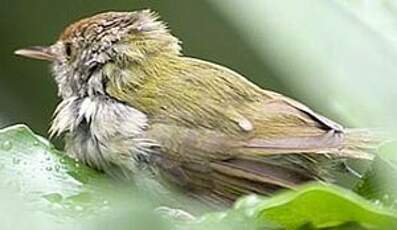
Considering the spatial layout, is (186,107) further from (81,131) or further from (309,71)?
(309,71)

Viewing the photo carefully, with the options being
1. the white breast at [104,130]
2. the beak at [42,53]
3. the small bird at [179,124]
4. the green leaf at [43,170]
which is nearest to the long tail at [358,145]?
the small bird at [179,124]

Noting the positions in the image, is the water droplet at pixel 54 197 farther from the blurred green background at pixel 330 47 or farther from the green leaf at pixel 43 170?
the blurred green background at pixel 330 47

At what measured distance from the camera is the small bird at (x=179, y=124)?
115 centimetres

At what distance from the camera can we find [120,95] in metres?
1.33

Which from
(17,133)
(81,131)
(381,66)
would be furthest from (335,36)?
(81,131)

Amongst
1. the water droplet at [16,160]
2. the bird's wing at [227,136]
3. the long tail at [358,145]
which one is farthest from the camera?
the bird's wing at [227,136]

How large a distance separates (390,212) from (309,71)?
0.20 feet

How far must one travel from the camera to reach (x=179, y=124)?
1.21 m

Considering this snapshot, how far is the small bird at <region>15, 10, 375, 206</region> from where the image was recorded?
3.77ft

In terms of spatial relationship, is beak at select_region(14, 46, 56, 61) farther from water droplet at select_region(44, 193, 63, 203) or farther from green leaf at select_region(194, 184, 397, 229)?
green leaf at select_region(194, 184, 397, 229)

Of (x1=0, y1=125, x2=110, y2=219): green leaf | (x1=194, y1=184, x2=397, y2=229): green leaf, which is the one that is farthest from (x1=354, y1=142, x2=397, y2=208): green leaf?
(x1=0, y1=125, x2=110, y2=219): green leaf

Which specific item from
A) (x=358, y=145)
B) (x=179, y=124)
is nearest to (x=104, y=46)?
(x=179, y=124)

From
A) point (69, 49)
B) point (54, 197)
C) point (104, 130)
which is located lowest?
point (54, 197)

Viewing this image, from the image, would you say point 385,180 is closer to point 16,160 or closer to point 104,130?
point 16,160
